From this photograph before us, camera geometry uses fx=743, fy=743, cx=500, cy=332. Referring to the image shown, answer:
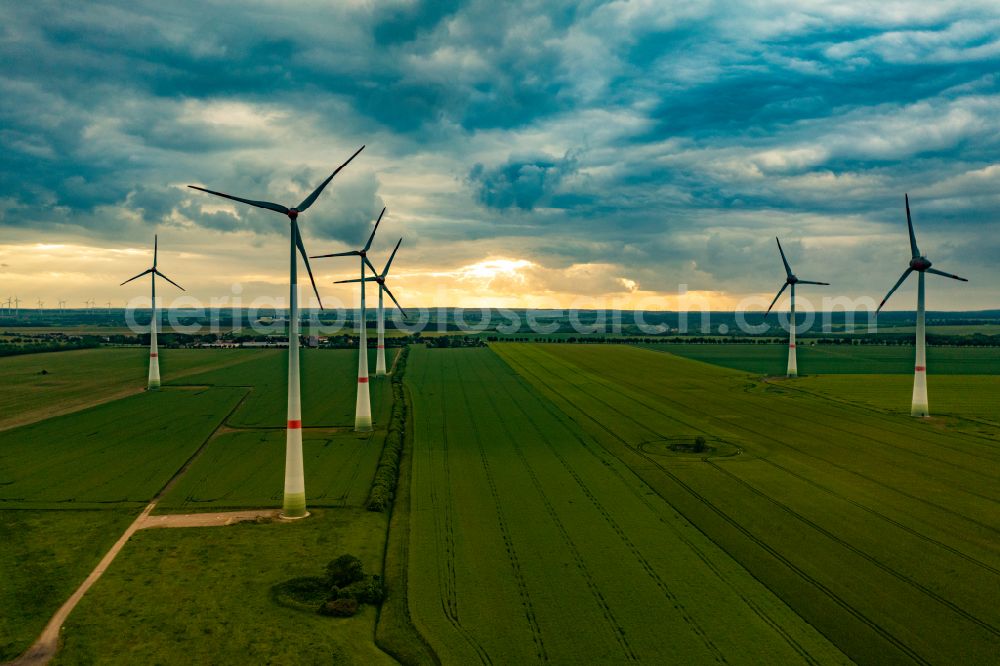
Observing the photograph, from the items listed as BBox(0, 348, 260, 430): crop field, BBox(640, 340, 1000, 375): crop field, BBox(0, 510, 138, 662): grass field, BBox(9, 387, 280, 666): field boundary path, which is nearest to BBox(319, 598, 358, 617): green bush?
BBox(9, 387, 280, 666): field boundary path

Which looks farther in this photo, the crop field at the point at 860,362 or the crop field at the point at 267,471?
the crop field at the point at 860,362

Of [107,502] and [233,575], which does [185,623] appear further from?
[107,502]

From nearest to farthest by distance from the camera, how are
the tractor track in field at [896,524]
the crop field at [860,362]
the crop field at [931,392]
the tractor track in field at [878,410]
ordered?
the tractor track in field at [896,524] → the tractor track in field at [878,410] → the crop field at [931,392] → the crop field at [860,362]

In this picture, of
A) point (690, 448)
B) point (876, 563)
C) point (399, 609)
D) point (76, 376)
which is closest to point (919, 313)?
point (690, 448)

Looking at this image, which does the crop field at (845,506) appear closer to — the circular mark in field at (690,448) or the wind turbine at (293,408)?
the circular mark in field at (690,448)

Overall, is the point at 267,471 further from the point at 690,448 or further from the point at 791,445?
the point at 791,445

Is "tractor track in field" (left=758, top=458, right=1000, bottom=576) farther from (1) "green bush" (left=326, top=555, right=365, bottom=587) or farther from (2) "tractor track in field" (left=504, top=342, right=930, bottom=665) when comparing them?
(1) "green bush" (left=326, top=555, right=365, bottom=587)

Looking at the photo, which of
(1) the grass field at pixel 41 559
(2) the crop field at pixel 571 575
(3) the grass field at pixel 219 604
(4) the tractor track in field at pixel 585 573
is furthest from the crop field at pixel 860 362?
(1) the grass field at pixel 41 559
